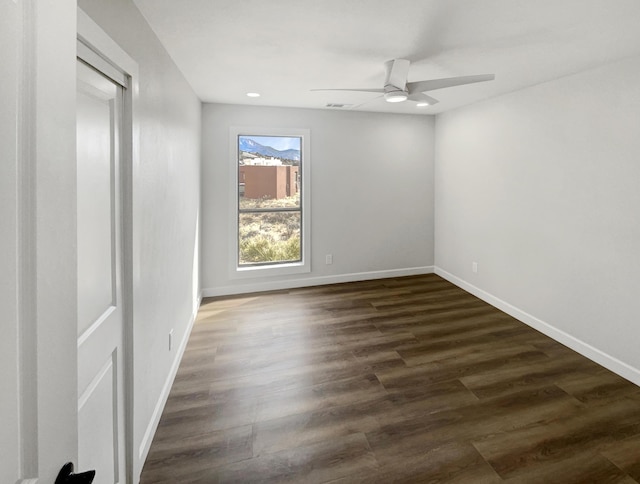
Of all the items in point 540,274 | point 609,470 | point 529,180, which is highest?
point 529,180

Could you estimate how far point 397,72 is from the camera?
8.48 feet

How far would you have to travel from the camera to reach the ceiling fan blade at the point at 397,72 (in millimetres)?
2551

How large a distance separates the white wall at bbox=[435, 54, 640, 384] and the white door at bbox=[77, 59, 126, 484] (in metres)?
3.40

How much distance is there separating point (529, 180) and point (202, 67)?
3.28 m

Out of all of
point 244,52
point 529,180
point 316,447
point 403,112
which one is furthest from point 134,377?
point 403,112

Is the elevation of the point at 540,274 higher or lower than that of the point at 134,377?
higher

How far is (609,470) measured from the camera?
5.55 feet

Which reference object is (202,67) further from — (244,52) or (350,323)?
(350,323)

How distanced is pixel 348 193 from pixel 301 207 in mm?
704

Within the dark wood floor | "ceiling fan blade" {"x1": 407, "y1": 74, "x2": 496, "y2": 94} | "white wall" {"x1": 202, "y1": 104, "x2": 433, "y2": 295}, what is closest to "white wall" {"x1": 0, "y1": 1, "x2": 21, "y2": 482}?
the dark wood floor

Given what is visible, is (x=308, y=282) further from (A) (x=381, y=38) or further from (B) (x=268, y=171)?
(A) (x=381, y=38)

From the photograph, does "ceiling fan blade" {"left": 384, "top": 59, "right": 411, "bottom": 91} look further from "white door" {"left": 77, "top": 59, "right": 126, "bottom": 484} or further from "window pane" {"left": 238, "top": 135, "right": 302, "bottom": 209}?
"window pane" {"left": 238, "top": 135, "right": 302, "bottom": 209}

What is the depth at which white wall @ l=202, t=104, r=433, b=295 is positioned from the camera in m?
4.22

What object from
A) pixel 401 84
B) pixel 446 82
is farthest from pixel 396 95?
pixel 446 82
